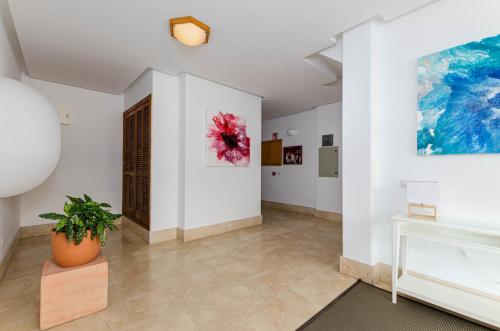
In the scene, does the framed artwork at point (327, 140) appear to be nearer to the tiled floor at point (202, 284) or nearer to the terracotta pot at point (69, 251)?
the tiled floor at point (202, 284)

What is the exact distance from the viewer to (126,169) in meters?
4.57

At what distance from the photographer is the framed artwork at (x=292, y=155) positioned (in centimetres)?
612

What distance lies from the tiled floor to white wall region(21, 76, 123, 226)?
696 millimetres

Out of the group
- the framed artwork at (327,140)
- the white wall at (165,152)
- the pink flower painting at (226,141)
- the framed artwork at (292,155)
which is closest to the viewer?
the white wall at (165,152)

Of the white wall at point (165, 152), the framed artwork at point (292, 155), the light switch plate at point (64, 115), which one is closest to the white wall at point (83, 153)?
the light switch plate at point (64, 115)

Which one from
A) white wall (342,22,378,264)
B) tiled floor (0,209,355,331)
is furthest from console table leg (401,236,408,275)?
tiled floor (0,209,355,331)

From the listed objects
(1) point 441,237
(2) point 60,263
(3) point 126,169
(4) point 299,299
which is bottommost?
(4) point 299,299

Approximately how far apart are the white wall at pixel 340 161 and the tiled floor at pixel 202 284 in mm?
1553

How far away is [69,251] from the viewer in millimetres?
1771

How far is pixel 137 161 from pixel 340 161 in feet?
13.4

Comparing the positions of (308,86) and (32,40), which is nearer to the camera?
(32,40)

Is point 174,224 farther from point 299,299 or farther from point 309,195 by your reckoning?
point 309,195

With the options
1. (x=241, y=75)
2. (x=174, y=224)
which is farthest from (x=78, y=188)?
(x=241, y=75)

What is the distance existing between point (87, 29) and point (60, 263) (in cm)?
230
